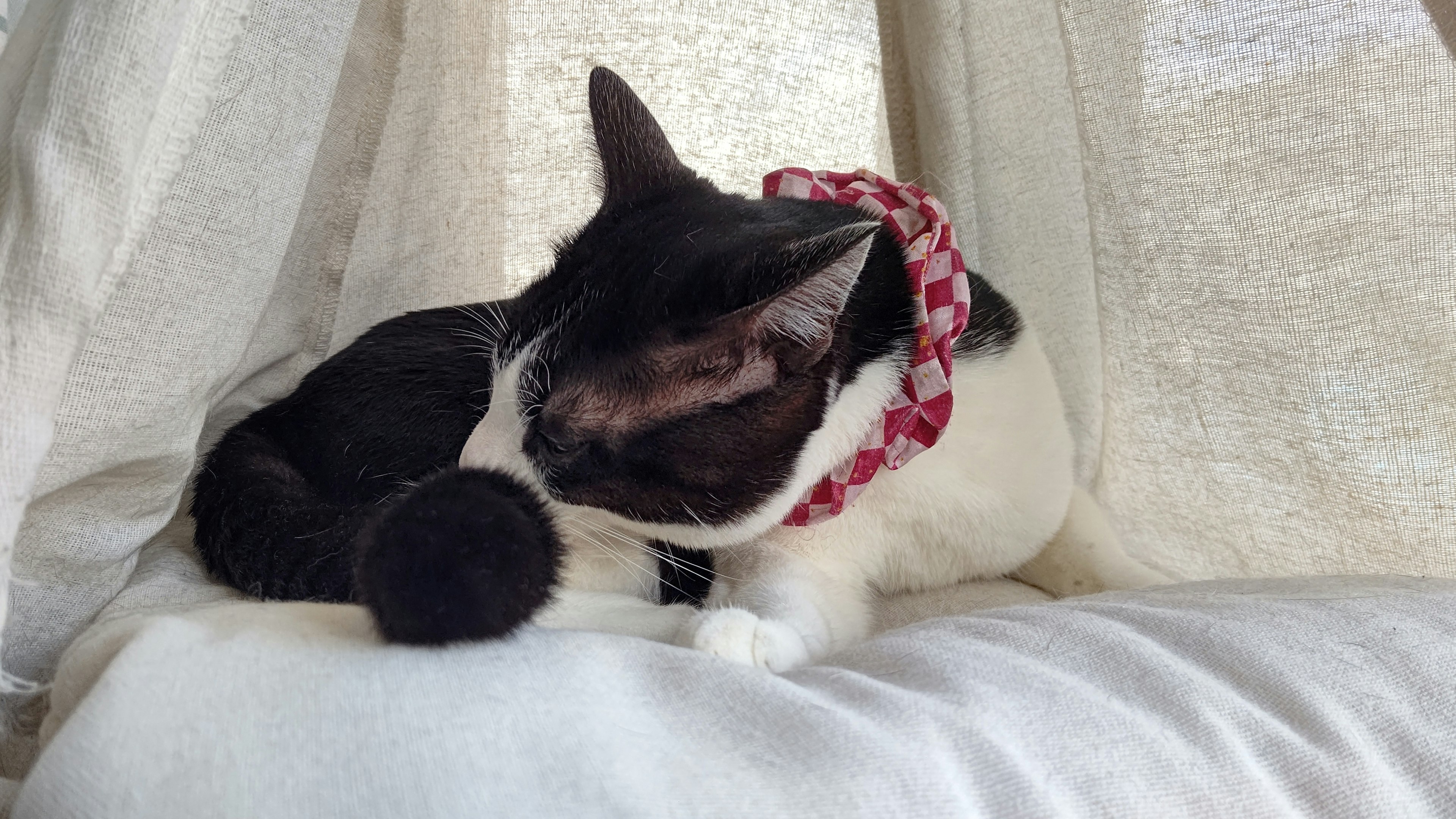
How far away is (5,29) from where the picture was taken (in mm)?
703

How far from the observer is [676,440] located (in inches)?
31.0

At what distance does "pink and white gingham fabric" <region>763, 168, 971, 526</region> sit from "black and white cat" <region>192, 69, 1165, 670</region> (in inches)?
0.6

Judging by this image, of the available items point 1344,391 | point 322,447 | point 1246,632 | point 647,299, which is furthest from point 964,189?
point 322,447

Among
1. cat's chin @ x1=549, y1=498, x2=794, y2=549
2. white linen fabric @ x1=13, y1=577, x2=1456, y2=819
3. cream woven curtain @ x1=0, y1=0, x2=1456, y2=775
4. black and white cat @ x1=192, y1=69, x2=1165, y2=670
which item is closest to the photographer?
white linen fabric @ x1=13, y1=577, x2=1456, y2=819

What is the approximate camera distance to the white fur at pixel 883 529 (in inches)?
32.0

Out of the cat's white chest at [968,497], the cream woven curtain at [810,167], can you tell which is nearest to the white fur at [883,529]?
the cat's white chest at [968,497]

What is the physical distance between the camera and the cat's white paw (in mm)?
A: 667

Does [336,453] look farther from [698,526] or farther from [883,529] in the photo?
[883,529]

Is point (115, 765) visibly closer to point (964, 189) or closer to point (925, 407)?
point (925, 407)

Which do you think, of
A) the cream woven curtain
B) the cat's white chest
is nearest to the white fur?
the cat's white chest

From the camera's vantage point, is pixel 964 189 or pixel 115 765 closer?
pixel 115 765

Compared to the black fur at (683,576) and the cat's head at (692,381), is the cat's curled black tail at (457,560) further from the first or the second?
the black fur at (683,576)

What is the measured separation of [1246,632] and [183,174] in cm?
89

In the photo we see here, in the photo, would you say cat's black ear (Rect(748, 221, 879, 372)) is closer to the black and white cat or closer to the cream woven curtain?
the black and white cat
